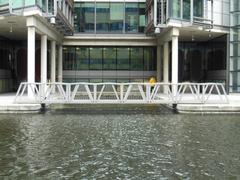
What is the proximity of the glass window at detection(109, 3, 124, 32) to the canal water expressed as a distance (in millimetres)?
23469

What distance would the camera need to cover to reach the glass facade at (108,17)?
41.1 meters

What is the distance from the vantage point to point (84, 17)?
4144 cm

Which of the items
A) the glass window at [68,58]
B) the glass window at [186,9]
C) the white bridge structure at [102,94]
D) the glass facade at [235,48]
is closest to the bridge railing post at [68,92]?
the white bridge structure at [102,94]

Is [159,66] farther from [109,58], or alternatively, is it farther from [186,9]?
[186,9]

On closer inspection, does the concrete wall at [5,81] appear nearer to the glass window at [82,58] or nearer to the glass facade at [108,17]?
the glass window at [82,58]

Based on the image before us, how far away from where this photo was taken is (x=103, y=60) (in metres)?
43.3

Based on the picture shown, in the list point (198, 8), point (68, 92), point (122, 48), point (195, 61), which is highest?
point (198, 8)

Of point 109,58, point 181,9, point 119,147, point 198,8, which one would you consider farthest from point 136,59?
point 119,147

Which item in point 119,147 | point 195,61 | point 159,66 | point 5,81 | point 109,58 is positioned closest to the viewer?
point 119,147

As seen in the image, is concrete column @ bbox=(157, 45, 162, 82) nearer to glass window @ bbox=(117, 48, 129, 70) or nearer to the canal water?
glass window @ bbox=(117, 48, 129, 70)

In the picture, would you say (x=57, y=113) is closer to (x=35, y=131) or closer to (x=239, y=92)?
(x=35, y=131)

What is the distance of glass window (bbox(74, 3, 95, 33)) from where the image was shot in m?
41.2

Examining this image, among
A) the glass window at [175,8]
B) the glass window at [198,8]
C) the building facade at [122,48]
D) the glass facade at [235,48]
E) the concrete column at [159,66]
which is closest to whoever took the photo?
the glass window at [175,8]

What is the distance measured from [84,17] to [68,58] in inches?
180
